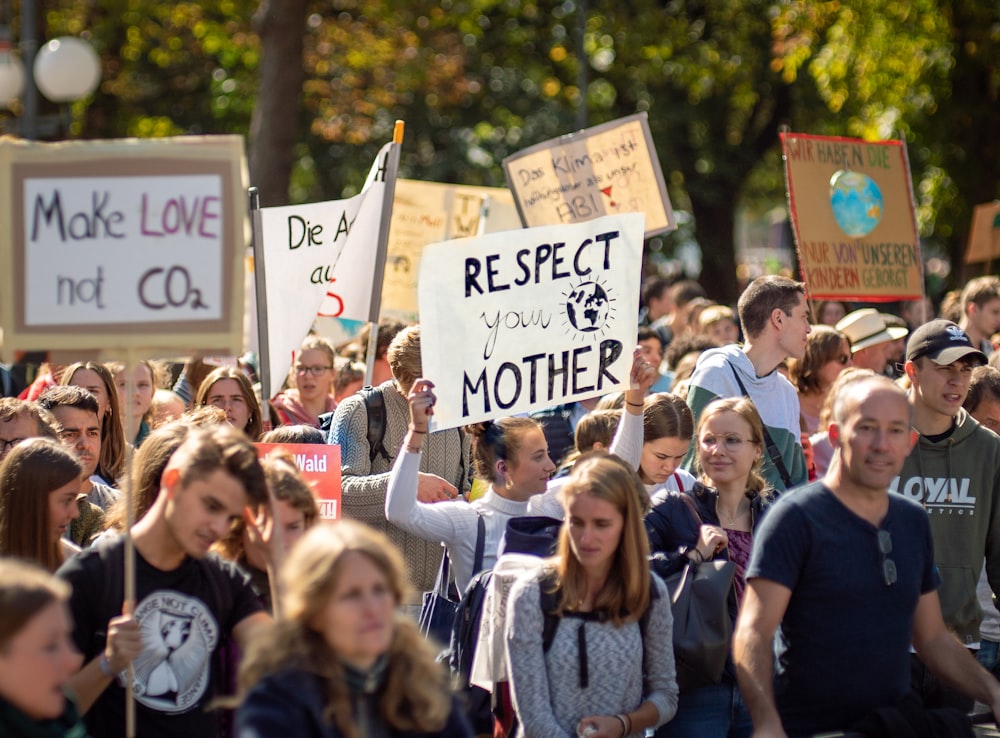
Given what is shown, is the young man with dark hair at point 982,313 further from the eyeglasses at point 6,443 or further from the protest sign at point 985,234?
the eyeglasses at point 6,443

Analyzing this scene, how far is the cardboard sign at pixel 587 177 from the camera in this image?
8.91 metres

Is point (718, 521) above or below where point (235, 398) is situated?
below

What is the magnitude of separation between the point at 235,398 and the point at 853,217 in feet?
13.2

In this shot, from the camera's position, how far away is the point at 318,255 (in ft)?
23.4

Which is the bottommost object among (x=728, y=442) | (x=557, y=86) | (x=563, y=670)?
(x=563, y=670)

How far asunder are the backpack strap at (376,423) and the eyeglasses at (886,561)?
247 centimetres

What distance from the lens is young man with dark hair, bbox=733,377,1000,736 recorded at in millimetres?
3918

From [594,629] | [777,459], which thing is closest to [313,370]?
[777,459]

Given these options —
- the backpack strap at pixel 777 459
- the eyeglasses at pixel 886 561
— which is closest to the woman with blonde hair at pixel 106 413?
the backpack strap at pixel 777 459

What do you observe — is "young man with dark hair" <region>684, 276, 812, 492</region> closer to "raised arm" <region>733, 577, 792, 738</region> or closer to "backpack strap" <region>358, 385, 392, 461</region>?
"backpack strap" <region>358, 385, 392, 461</region>

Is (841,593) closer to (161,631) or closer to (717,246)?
(161,631)

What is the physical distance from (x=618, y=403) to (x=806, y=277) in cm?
214

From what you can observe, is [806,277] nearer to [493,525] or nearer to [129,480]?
[493,525]

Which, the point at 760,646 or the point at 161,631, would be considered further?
the point at 760,646
